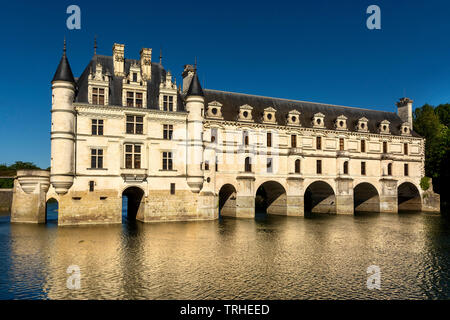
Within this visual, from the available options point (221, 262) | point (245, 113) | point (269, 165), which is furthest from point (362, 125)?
point (221, 262)

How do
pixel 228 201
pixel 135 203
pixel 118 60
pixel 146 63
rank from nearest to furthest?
pixel 118 60 < pixel 146 63 < pixel 135 203 < pixel 228 201

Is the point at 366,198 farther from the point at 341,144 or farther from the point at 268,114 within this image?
the point at 268,114

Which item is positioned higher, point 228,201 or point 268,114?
point 268,114

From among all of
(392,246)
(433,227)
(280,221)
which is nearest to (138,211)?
(280,221)

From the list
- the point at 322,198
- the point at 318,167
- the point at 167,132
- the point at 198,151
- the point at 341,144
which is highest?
the point at 167,132

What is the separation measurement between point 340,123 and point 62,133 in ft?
114

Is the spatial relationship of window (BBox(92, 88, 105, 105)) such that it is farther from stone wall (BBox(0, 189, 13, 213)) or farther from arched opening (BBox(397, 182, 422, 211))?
arched opening (BBox(397, 182, 422, 211))

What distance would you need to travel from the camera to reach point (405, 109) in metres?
56.3

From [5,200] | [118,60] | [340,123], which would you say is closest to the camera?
[118,60]

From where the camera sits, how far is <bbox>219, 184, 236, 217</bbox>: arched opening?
141ft

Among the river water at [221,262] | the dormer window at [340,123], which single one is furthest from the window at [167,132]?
the dormer window at [340,123]

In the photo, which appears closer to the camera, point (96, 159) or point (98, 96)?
point (96, 159)

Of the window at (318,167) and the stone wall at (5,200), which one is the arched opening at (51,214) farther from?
the window at (318,167)

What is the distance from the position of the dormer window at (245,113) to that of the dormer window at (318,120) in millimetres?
9430
